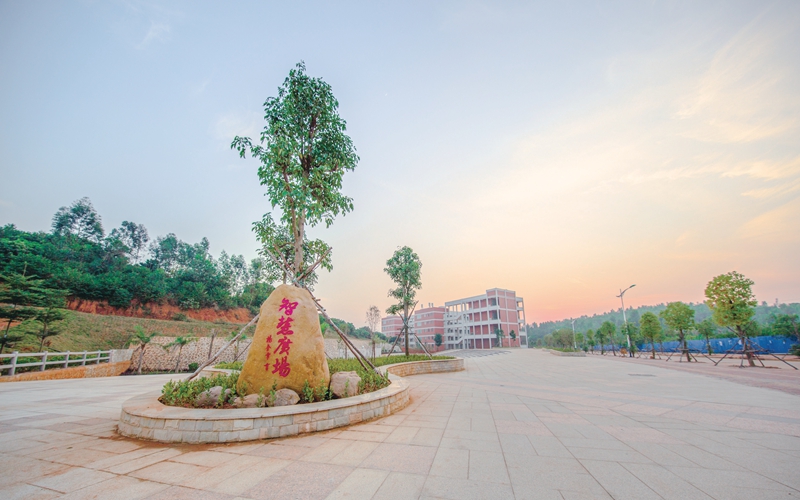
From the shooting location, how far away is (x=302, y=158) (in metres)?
8.17

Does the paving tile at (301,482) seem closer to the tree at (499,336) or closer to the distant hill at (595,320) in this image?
the tree at (499,336)

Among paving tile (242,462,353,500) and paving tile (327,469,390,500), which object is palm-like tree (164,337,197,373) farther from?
paving tile (327,469,390,500)

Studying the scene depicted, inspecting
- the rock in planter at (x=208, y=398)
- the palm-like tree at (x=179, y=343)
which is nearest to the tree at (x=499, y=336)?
the palm-like tree at (x=179, y=343)

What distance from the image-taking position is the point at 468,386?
374 inches

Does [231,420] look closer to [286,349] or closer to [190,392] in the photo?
[286,349]

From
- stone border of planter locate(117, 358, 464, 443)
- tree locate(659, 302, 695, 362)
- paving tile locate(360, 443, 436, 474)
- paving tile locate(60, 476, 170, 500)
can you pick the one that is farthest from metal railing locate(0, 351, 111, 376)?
tree locate(659, 302, 695, 362)

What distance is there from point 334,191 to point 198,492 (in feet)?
21.7

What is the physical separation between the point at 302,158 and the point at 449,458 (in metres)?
7.41

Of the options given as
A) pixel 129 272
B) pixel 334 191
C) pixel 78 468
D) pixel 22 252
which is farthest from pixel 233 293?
pixel 78 468

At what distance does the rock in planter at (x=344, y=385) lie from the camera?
18.3 ft

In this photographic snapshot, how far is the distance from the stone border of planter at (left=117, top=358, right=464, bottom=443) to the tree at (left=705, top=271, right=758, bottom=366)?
20462mm

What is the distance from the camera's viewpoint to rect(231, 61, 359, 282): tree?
24.5 feet

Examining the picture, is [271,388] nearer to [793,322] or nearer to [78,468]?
[78,468]

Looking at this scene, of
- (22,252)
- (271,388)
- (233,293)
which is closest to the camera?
(271,388)
